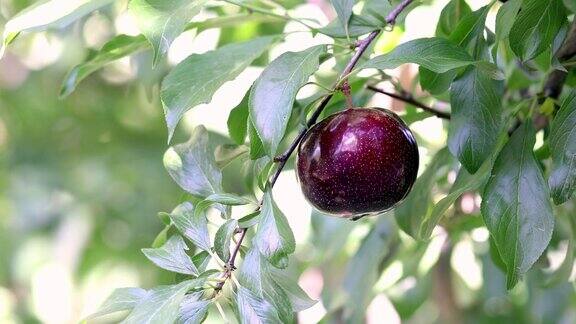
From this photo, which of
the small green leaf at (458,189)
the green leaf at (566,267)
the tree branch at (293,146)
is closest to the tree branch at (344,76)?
the tree branch at (293,146)

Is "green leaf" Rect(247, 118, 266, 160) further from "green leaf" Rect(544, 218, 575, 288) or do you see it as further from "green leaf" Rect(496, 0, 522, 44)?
"green leaf" Rect(544, 218, 575, 288)

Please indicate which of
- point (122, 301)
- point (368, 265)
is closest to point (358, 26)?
point (122, 301)

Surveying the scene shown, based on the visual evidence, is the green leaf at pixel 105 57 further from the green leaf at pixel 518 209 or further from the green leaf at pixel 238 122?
the green leaf at pixel 518 209

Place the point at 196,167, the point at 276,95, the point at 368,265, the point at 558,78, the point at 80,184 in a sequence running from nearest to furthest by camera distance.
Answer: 1. the point at 276,95
2. the point at 196,167
3. the point at 558,78
4. the point at 368,265
5. the point at 80,184

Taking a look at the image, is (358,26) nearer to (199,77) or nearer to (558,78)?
(199,77)

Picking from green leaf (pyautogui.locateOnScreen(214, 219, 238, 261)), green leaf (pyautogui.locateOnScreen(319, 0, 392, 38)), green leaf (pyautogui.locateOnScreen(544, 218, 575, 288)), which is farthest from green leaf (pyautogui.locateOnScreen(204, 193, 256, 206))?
green leaf (pyautogui.locateOnScreen(544, 218, 575, 288))

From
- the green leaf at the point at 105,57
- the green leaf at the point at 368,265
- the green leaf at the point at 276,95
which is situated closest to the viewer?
the green leaf at the point at 276,95
